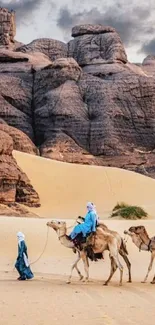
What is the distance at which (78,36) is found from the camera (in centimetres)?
7400

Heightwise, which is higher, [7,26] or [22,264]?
[7,26]

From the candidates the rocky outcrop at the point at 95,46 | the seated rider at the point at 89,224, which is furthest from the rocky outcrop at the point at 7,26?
the seated rider at the point at 89,224

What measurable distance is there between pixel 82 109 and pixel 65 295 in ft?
161

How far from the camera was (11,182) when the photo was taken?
32.8 meters

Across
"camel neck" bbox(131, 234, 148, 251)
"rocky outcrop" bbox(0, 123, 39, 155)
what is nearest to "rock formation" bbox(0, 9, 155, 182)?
"rocky outcrop" bbox(0, 123, 39, 155)

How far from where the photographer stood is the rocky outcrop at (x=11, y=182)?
32.5m

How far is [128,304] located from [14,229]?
1068 centimetres

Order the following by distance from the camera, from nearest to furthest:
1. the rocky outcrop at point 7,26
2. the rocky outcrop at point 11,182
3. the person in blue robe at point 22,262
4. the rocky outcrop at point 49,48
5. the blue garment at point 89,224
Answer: the blue garment at point 89,224 < the person in blue robe at point 22,262 < the rocky outcrop at point 11,182 < the rocky outcrop at point 7,26 < the rocky outcrop at point 49,48

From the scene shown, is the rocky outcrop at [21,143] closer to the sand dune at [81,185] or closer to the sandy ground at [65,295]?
the sand dune at [81,185]

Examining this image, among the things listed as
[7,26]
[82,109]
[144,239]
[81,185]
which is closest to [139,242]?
[144,239]

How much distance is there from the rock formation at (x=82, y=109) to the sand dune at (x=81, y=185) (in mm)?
5478

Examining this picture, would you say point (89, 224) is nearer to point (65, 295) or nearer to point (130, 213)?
point (65, 295)

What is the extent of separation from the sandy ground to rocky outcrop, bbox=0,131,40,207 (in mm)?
13098

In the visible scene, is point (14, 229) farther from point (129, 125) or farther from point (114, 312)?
point (129, 125)
